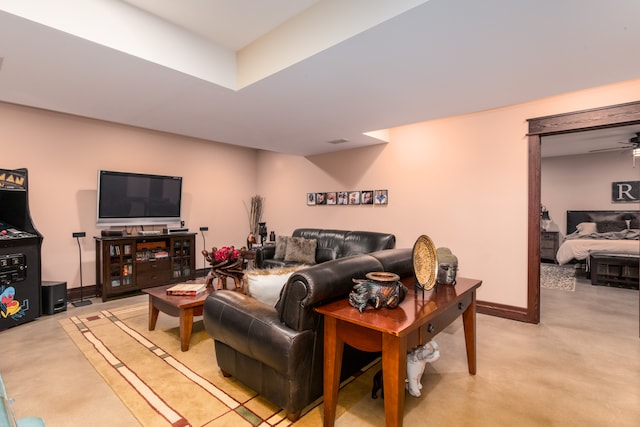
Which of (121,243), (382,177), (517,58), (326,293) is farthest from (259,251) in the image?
(517,58)

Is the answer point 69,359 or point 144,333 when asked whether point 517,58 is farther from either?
point 69,359

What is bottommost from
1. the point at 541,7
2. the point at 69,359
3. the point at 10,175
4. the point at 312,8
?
the point at 69,359

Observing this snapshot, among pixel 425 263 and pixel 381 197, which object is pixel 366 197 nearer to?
pixel 381 197

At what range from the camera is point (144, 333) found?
3.05 meters

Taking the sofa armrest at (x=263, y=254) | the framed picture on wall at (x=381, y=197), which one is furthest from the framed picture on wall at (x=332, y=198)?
the sofa armrest at (x=263, y=254)

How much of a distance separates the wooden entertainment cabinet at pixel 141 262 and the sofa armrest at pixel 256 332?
2.91 meters

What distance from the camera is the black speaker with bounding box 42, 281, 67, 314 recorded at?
358cm

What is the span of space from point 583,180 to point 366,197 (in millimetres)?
5665

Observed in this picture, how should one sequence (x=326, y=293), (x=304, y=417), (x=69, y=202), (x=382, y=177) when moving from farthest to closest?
(x=382, y=177) → (x=69, y=202) → (x=304, y=417) → (x=326, y=293)

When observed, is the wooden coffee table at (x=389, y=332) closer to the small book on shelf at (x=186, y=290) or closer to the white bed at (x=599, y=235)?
the small book on shelf at (x=186, y=290)

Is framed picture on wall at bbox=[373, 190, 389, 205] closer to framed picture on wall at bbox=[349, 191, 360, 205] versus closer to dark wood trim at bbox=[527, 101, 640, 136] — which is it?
framed picture on wall at bbox=[349, 191, 360, 205]

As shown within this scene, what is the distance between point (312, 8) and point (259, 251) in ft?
12.3

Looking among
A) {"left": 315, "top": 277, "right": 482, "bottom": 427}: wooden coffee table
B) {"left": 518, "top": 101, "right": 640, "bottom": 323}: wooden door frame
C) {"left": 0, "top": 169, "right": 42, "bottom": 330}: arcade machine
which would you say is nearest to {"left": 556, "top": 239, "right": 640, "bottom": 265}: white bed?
{"left": 518, "top": 101, "right": 640, "bottom": 323}: wooden door frame

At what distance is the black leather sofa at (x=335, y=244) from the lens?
171 inches
